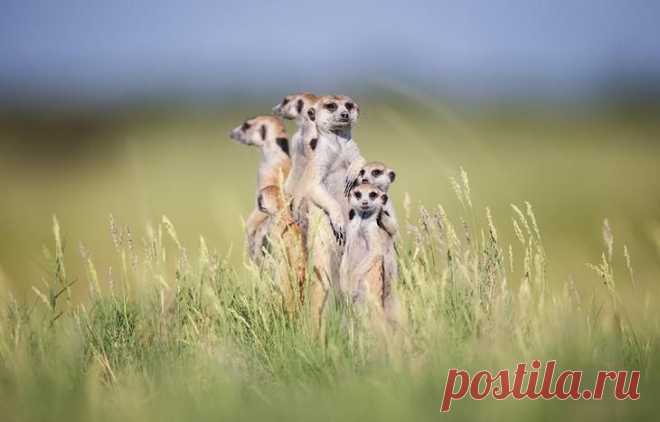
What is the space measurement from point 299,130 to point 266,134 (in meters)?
0.51

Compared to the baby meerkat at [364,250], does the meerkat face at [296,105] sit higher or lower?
higher

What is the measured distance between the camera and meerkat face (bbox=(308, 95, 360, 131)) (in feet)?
22.2

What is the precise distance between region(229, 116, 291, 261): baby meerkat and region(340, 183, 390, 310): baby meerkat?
126 centimetres

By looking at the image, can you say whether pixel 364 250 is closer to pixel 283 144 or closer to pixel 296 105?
pixel 296 105

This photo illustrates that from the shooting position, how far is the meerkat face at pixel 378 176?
6473 millimetres

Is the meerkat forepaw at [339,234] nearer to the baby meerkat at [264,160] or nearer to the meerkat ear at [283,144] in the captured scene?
the baby meerkat at [264,160]

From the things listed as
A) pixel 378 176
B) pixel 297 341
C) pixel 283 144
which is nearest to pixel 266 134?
pixel 283 144

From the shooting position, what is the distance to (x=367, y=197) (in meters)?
6.27

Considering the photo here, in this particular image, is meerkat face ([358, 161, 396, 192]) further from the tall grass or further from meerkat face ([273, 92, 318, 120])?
meerkat face ([273, 92, 318, 120])

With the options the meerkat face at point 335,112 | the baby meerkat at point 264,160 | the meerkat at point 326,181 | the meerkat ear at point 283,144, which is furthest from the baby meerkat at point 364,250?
the meerkat ear at point 283,144

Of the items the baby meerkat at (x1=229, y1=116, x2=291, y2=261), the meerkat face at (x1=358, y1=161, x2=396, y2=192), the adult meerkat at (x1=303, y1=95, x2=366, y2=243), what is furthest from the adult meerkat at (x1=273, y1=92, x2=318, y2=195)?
the meerkat face at (x1=358, y1=161, x2=396, y2=192)

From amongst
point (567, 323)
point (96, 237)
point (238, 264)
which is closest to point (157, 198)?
point (96, 237)

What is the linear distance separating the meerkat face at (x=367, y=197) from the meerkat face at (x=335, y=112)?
720 mm

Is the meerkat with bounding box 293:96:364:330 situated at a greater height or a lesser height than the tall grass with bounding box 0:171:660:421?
greater
